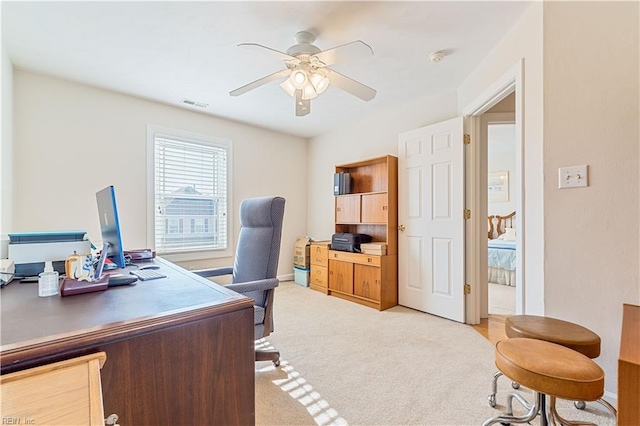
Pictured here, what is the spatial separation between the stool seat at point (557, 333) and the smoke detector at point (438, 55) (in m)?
2.11

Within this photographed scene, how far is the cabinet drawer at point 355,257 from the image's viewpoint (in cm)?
340

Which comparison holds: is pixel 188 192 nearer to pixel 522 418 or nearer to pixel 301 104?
pixel 301 104

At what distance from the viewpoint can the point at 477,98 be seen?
2619 mm

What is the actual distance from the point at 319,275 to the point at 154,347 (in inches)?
134

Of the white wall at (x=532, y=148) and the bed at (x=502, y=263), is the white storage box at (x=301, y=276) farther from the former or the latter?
the bed at (x=502, y=263)

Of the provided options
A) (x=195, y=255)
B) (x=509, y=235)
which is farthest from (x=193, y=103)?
(x=509, y=235)

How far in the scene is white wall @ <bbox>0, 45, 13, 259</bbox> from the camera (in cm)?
228

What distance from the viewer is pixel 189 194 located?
12.4 feet

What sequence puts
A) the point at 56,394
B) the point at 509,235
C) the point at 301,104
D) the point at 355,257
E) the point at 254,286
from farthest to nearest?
the point at 509,235 → the point at 355,257 → the point at 301,104 → the point at 254,286 → the point at 56,394

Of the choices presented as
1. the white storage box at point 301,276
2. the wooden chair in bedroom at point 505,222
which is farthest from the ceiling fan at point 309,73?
the wooden chair in bedroom at point 505,222

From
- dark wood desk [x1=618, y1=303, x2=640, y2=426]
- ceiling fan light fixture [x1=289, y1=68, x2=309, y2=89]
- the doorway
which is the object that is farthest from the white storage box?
dark wood desk [x1=618, y1=303, x2=640, y2=426]

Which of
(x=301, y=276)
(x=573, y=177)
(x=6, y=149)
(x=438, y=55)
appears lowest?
(x=301, y=276)

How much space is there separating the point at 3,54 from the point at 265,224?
2.56 m

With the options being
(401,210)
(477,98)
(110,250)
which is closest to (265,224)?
(110,250)
